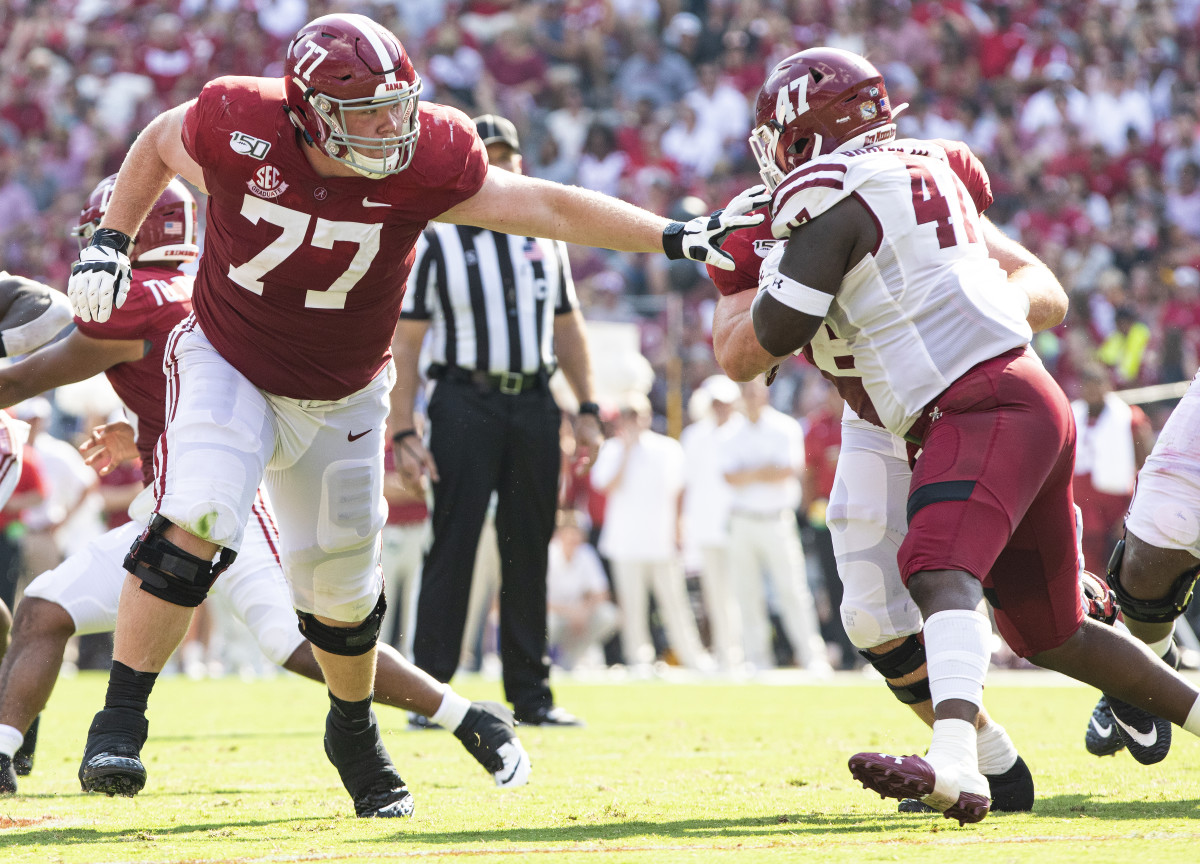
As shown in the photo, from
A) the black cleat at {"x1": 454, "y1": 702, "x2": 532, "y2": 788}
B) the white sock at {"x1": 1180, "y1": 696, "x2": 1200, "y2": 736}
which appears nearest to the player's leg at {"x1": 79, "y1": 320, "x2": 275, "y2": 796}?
the black cleat at {"x1": 454, "y1": 702, "x2": 532, "y2": 788}

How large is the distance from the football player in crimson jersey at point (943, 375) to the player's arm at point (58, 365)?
2.10 metres

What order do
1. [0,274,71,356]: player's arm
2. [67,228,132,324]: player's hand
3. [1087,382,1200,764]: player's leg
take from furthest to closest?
[0,274,71,356]: player's arm < [1087,382,1200,764]: player's leg < [67,228,132,324]: player's hand

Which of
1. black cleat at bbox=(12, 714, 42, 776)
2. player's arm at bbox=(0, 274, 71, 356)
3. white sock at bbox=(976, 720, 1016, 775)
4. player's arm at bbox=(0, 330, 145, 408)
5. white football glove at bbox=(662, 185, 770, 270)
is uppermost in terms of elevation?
white football glove at bbox=(662, 185, 770, 270)

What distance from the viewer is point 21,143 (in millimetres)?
16547

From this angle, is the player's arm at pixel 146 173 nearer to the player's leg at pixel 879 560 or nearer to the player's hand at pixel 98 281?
the player's hand at pixel 98 281

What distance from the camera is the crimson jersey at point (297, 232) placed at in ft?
11.6

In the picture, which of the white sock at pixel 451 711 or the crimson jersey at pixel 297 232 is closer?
the crimson jersey at pixel 297 232

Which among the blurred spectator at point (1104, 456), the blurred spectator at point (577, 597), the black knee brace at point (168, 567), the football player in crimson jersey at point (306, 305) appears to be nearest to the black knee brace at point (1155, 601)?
the football player in crimson jersey at point (306, 305)

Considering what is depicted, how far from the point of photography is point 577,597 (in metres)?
11.7

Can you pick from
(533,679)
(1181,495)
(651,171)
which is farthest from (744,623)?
(1181,495)

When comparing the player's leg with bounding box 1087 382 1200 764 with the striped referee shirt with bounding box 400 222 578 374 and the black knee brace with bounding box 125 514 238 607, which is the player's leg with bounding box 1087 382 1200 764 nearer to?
the black knee brace with bounding box 125 514 238 607

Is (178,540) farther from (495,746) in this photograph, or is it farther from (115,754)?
(495,746)

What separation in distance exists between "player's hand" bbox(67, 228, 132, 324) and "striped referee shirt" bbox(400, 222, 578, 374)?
2.68 m

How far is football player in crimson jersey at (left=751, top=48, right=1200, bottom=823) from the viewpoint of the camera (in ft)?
10.2
